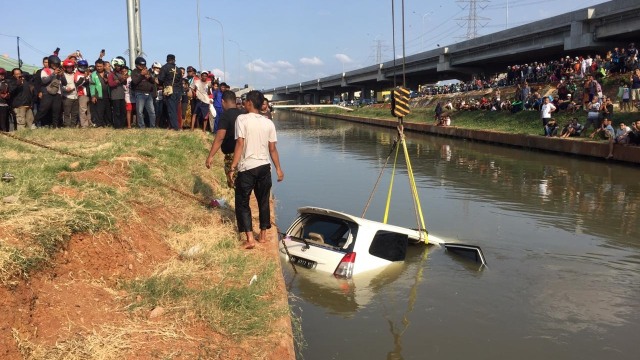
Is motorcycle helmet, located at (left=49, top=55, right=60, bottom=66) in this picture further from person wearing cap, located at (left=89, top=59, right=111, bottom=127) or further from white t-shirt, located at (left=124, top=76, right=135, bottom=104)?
white t-shirt, located at (left=124, top=76, right=135, bottom=104)

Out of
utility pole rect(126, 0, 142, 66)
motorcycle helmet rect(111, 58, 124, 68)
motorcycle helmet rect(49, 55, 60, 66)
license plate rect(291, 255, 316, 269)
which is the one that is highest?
utility pole rect(126, 0, 142, 66)

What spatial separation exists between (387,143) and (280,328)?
27.4 metres

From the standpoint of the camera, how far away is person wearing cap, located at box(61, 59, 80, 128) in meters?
12.4

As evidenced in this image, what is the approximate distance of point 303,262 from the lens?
7.62 m

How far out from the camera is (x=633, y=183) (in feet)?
49.6

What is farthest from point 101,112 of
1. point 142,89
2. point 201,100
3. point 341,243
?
point 341,243

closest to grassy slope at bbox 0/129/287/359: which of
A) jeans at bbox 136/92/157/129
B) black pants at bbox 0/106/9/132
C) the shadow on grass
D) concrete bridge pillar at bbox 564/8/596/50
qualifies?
the shadow on grass

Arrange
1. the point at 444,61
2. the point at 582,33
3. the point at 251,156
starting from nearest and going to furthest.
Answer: the point at 251,156, the point at 582,33, the point at 444,61

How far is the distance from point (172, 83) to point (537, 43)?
37066 mm

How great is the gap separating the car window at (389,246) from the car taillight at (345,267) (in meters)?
0.47

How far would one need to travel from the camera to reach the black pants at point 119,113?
1358cm

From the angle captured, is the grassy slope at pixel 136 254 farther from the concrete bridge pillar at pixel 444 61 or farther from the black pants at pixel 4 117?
the concrete bridge pillar at pixel 444 61

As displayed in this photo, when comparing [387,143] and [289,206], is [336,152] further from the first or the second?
[289,206]

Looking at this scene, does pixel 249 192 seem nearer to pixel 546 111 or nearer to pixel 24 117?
pixel 24 117
